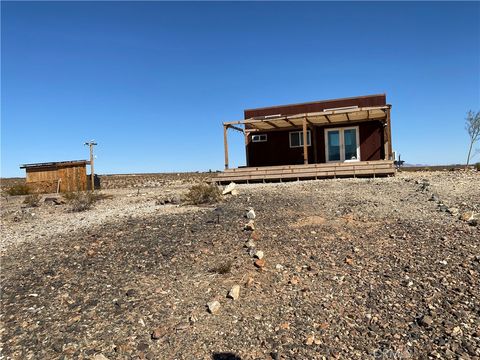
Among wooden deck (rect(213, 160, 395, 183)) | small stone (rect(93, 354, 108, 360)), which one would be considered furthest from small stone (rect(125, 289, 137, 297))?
wooden deck (rect(213, 160, 395, 183))

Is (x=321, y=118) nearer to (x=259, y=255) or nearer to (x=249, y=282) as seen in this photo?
(x=259, y=255)

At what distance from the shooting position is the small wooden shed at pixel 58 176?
2570 centimetres

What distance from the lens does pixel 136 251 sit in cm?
718

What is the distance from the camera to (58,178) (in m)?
25.7

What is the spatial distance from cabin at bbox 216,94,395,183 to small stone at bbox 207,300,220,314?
43.3 ft

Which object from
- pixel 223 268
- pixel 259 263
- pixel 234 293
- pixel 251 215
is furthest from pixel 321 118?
pixel 234 293

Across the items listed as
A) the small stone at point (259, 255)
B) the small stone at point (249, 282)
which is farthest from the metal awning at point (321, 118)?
the small stone at point (249, 282)

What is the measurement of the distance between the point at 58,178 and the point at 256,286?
2372 cm

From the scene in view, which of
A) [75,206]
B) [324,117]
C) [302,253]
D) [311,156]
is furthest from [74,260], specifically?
[311,156]

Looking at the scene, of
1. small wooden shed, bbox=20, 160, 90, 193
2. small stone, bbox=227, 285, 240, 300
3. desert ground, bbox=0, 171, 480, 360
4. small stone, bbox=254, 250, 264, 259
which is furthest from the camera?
small wooden shed, bbox=20, 160, 90, 193

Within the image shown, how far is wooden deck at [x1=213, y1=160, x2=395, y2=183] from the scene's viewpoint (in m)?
16.8

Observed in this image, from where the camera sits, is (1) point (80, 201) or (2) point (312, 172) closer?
(1) point (80, 201)

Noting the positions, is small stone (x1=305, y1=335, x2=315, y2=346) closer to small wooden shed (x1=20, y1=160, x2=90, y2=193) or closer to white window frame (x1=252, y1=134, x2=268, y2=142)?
white window frame (x1=252, y1=134, x2=268, y2=142)

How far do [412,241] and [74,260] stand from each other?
5882 mm
